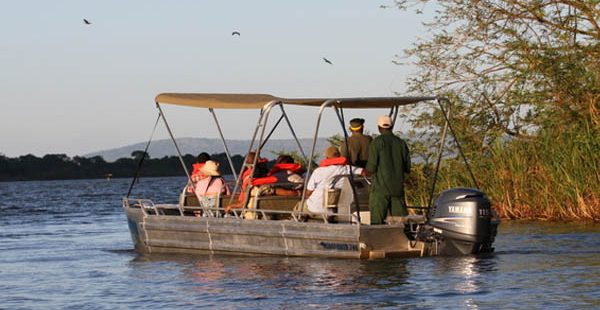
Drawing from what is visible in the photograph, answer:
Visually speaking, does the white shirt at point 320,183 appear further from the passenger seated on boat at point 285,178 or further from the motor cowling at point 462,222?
the motor cowling at point 462,222

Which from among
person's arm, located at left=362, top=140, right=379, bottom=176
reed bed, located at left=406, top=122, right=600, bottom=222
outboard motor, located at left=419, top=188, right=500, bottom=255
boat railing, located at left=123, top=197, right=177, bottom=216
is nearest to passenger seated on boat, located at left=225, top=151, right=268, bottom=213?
boat railing, located at left=123, top=197, right=177, bottom=216

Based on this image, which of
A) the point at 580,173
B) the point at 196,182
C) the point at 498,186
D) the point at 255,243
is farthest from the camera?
the point at 498,186

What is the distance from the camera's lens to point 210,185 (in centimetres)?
1930

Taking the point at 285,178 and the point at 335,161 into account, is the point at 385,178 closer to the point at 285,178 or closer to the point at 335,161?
the point at 335,161

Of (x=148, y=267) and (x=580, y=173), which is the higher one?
(x=580, y=173)

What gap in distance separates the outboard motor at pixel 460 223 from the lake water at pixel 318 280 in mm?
180

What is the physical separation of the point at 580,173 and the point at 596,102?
8.35 feet

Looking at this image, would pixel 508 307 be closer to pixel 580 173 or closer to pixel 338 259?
pixel 338 259

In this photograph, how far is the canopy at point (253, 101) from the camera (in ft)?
56.8

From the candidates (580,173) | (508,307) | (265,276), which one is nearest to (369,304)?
(508,307)

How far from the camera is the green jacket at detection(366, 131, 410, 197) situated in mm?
16688

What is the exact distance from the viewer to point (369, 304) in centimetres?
1315

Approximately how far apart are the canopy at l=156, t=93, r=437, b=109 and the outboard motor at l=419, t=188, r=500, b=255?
1.67 meters

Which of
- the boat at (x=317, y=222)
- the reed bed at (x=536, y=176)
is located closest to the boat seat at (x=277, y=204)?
the boat at (x=317, y=222)
